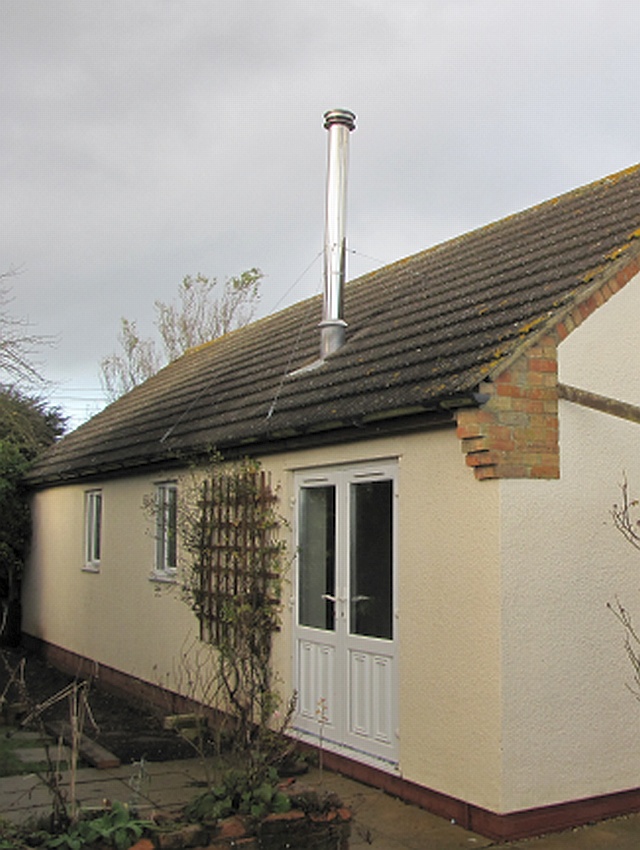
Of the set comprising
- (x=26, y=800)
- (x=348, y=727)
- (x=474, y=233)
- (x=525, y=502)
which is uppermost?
(x=474, y=233)

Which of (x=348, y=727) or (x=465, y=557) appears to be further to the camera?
(x=348, y=727)

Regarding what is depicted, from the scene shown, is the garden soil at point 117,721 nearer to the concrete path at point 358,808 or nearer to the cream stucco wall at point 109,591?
the cream stucco wall at point 109,591

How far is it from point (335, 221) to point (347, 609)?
16.5 feet

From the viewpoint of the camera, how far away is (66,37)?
839 cm

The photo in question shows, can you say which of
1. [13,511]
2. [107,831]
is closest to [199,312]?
[13,511]

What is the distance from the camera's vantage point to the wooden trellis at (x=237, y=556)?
8.63 metres

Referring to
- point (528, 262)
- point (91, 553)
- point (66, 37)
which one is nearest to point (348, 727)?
point (528, 262)

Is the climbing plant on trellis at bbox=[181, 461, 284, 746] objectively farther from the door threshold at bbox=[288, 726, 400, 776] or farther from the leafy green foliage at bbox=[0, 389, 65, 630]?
the leafy green foliage at bbox=[0, 389, 65, 630]

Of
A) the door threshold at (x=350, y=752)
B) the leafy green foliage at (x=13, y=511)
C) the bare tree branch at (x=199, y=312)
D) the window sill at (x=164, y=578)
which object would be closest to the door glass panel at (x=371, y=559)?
the door threshold at (x=350, y=752)

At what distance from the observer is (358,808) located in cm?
666

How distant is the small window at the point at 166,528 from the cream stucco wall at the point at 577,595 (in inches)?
221

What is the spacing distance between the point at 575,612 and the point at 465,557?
873 millimetres

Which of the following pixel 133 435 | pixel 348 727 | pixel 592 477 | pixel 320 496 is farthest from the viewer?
pixel 133 435

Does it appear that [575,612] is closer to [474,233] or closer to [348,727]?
[348,727]
